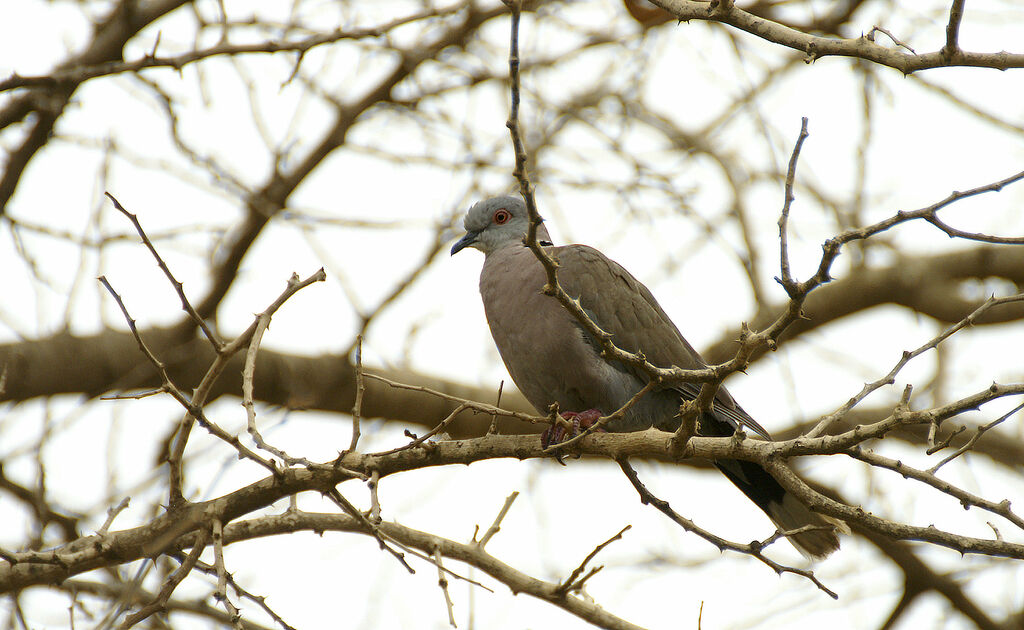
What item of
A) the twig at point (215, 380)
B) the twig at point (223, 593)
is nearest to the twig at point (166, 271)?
the twig at point (215, 380)

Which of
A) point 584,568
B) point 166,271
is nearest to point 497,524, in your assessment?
point 584,568

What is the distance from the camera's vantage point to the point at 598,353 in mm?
4047

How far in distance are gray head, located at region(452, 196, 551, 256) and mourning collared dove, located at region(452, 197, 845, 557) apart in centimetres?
32

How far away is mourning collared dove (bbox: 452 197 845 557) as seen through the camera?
4059 mm

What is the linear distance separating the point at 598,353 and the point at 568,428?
565 mm

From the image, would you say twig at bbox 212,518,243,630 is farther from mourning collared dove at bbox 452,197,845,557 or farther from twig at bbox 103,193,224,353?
mourning collared dove at bbox 452,197,845,557

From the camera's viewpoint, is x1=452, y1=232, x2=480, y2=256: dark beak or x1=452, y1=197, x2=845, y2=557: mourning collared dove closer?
x1=452, y1=197, x2=845, y2=557: mourning collared dove

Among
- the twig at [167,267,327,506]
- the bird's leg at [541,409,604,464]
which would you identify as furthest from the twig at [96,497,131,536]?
the bird's leg at [541,409,604,464]

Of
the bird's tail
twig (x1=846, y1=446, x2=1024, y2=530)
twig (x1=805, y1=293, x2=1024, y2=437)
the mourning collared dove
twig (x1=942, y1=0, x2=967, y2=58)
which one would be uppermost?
the mourning collared dove

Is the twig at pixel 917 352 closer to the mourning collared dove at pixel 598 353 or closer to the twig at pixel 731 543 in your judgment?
the twig at pixel 731 543

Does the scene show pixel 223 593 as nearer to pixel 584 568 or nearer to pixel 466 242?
pixel 584 568

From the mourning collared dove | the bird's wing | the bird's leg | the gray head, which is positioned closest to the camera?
the bird's leg

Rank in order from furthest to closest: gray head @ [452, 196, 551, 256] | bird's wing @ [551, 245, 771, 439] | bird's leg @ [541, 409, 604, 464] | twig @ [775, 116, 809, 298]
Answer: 1. gray head @ [452, 196, 551, 256]
2. bird's wing @ [551, 245, 771, 439]
3. bird's leg @ [541, 409, 604, 464]
4. twig @ [775, 116, 809, 298]

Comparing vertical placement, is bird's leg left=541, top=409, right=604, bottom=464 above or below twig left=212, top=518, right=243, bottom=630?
above
